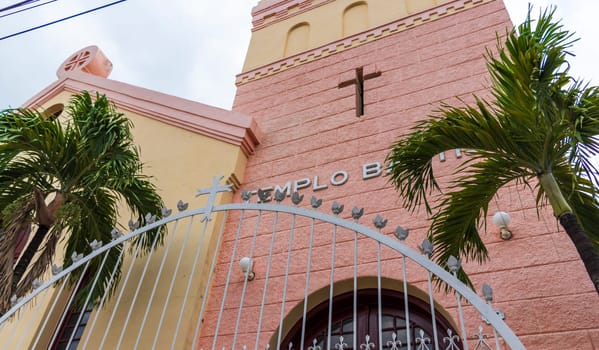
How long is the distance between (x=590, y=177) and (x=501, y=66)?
938 mm

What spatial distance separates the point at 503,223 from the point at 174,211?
4.21 metres

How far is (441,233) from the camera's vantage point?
138 inches

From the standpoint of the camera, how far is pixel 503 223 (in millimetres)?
4445

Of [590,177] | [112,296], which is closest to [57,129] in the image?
[112,296]

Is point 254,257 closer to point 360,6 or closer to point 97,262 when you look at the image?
point 97,262

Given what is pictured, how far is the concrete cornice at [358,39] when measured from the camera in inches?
305

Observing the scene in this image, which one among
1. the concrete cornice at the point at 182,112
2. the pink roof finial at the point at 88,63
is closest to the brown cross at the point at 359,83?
the concrete cornice at the point at 182,112

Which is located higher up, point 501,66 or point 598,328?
point 501,66

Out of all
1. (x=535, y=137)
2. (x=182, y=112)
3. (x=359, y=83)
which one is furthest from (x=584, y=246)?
(x=182, y=112)

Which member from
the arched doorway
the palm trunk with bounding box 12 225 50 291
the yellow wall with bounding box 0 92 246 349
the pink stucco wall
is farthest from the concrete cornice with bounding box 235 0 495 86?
the palm trunk with bounding box 12 225 50 291

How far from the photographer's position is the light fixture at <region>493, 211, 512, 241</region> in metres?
4.44

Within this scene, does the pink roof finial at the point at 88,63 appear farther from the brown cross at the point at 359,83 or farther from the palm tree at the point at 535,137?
the palm tree at the point at 535,137

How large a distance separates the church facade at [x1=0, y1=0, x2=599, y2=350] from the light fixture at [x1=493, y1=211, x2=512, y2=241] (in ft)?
0.21

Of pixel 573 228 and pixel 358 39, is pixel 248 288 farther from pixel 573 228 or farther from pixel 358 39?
pixel 358 39
